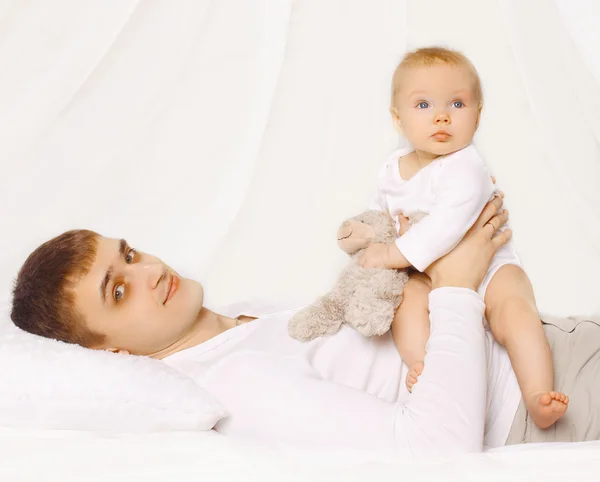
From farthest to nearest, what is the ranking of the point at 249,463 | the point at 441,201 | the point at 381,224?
the point at 381,224 → the point at 441,201 → the point at 249,463

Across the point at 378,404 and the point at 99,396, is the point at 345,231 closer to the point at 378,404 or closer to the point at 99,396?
the point at 378,404

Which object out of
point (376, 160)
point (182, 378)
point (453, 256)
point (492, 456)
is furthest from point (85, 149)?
point (492, 456)

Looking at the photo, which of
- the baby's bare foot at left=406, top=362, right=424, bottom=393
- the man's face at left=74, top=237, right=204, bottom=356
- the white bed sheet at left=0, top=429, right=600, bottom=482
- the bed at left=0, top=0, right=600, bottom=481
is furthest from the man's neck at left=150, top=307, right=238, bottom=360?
the bed at left=0, top=0, right=600, bottom=481

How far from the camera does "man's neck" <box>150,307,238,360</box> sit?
173cm

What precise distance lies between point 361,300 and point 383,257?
108mm

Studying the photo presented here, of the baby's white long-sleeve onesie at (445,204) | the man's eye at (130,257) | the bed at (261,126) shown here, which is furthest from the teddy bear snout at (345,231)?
the bed at (261,126)

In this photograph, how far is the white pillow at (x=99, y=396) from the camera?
1485 mm

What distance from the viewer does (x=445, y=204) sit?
159 centimetres

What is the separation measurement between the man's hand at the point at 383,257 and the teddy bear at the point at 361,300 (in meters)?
0.01

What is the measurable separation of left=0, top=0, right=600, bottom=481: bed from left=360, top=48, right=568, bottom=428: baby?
71 centimetres

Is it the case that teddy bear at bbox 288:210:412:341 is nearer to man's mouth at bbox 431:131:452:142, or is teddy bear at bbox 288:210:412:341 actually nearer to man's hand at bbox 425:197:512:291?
man's hand at bbox 425:197:512:291

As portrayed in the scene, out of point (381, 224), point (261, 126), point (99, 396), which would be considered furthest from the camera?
point (261, 126)

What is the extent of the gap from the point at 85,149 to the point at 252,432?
4.58 feet

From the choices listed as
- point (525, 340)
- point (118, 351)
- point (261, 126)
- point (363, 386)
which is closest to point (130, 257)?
point (118, 351)
